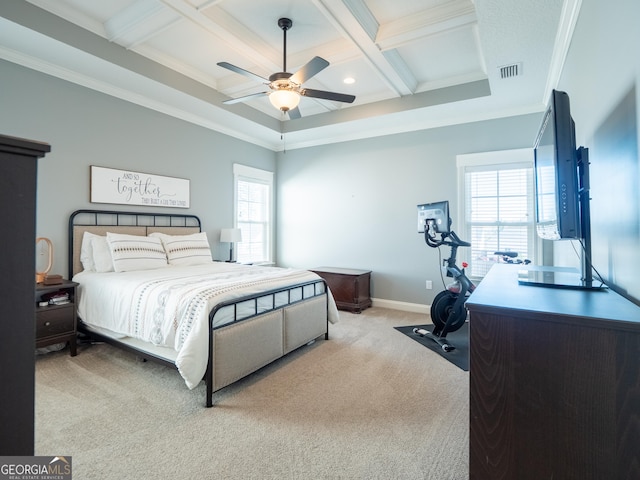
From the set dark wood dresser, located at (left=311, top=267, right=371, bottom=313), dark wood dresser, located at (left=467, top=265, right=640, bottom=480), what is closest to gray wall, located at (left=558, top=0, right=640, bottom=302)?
dark wood dresser, located at (left=467, top=265, right=640, bottom=480)

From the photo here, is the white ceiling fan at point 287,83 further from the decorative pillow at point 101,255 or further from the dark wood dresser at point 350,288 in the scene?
the dark wood dresser at point 350,288

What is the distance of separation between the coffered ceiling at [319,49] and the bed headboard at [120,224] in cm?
133

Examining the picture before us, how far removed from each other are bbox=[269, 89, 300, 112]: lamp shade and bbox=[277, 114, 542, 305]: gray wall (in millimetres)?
2295

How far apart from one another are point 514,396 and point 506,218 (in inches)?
139

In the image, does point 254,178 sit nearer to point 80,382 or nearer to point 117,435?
point 80,382

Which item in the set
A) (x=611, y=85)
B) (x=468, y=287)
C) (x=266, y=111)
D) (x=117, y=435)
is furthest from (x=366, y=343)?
(x=266, y=111)

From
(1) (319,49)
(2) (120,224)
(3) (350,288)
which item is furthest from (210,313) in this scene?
(1) (319,49)

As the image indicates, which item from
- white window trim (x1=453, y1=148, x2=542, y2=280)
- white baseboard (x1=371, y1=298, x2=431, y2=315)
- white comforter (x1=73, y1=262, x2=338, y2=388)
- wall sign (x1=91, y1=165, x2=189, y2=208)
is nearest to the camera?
white comforter (x1=73, y1=262, x2=338, y2=388)

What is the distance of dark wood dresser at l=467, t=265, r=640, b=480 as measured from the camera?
93 cm

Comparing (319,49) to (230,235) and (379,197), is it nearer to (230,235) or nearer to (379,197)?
(379,197)

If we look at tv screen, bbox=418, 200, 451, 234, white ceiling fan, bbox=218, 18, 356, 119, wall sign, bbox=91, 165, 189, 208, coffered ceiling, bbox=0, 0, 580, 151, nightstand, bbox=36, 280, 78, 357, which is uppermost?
coffered ceiling, bbox=0, 0, 580, 151

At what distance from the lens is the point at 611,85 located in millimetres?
1530

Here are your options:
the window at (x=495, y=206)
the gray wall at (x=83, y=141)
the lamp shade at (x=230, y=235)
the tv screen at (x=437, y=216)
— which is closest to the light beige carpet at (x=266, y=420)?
the tv screen at (x=437, y=216)

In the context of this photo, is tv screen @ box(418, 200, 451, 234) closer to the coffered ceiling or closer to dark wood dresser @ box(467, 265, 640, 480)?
the coffered ceiling
